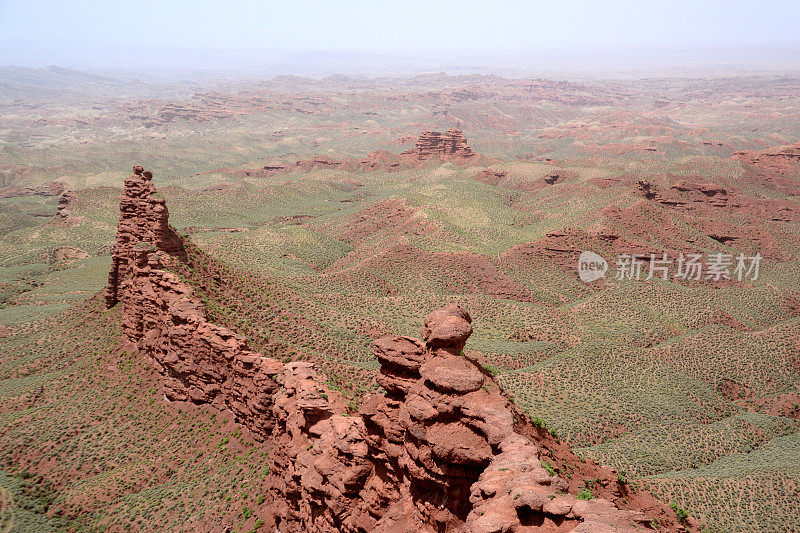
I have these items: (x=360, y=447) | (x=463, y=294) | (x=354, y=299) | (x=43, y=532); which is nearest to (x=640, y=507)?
(x=360, y=447)

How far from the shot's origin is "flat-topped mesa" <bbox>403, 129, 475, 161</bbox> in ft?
527

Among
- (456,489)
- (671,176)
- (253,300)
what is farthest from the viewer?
(671,176)

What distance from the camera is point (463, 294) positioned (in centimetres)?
6506

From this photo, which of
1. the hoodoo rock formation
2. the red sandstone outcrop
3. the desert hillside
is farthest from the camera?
the red sandstone outcrop

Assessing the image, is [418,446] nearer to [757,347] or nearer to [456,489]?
[456,489]

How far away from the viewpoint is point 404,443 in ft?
58.6

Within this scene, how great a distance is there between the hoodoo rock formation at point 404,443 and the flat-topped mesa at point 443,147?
13832 cm

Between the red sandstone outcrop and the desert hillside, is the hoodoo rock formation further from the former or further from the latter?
the red sandstone outcrop

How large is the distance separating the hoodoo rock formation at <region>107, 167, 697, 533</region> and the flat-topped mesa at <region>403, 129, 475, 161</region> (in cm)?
13832

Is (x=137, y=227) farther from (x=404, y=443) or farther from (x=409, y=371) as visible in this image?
(x=404, y=443)

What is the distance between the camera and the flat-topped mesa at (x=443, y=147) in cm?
16062

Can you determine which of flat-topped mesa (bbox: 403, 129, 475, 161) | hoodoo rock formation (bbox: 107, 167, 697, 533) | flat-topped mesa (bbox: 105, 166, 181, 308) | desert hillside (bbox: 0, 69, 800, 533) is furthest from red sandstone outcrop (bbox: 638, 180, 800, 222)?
flat-topped mesa (bbox: 105, 166, 181, 308)

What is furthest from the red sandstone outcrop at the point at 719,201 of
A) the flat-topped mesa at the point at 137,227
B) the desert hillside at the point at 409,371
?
the flat-topped mesa at the point at 137,227

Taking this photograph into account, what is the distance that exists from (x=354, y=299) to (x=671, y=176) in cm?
9842
